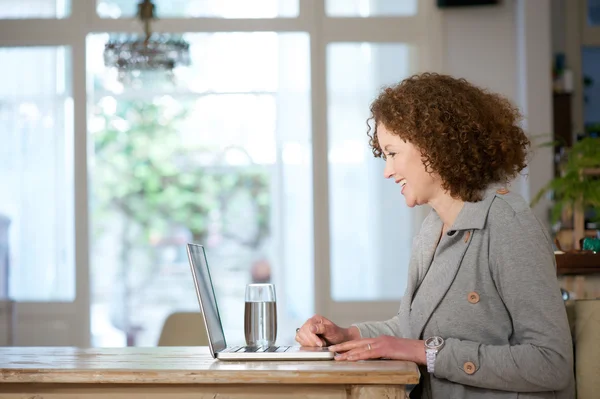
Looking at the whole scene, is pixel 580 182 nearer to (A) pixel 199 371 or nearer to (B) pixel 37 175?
(A) pixel 199 371

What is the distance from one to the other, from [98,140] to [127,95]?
2.88 m

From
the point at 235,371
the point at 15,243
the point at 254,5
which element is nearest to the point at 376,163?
the point at 254,5

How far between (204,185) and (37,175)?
11.9ft

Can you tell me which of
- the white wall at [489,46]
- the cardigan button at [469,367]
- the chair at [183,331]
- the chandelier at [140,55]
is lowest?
the chair at [183,331]

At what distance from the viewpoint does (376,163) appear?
20.9 feet

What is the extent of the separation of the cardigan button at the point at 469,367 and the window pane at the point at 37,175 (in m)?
5.10

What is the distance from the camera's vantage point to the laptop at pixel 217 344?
5.61ft

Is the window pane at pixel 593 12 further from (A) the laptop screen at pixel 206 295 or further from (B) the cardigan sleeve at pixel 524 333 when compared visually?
(A) the laptop screen at pixel 206 295

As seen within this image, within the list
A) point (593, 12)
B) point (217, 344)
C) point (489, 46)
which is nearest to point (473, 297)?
point (217, 344)

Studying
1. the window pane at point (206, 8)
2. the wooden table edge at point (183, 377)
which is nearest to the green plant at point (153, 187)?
the window pane at point (206, 8)

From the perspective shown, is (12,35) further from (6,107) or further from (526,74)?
(526,74)

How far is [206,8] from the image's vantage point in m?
6.45

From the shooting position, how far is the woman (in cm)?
165

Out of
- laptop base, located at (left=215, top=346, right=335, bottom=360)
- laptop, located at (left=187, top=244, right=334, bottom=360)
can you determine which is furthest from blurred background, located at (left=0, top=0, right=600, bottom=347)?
laptop base, located at (left=215, top=346, right=335, bottom=360)
